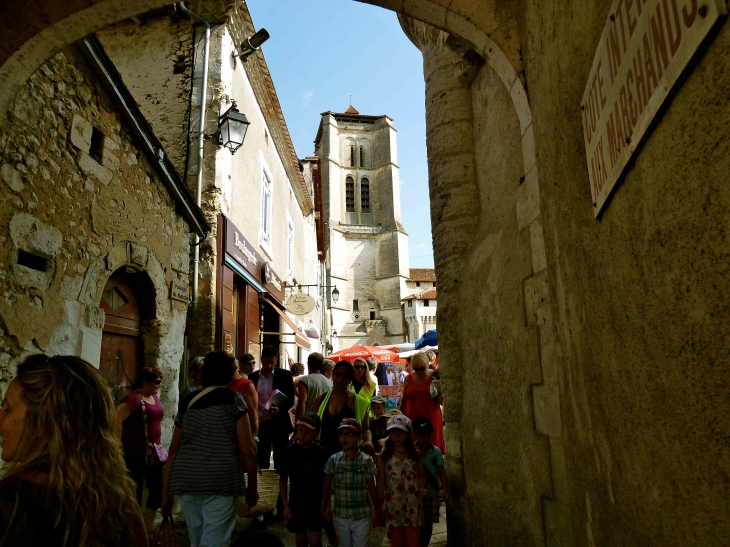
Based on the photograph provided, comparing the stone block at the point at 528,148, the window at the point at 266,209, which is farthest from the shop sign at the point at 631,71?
the window at the point at 266,209

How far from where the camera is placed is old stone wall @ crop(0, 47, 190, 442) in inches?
118

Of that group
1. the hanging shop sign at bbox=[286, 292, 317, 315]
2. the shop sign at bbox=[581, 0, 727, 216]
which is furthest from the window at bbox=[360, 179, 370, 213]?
the shop sign at bbox=[581, 0, 727, 216]

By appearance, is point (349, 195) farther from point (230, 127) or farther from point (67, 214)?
Answer: point (67, 214)

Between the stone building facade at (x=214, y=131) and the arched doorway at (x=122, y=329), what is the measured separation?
79.5 inches

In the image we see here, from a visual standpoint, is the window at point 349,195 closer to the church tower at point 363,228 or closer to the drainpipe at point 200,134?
the church tower at point 363,228

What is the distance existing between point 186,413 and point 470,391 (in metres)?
1.90

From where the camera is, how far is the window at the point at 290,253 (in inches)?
544

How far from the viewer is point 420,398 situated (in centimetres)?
467

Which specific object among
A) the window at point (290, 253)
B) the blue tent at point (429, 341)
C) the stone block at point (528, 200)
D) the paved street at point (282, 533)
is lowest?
the paved street at point (282, 533)

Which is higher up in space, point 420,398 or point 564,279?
point 564,279

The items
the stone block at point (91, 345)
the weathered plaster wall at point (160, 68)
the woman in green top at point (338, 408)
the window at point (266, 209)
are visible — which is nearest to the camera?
the stone block at point (91, 345)

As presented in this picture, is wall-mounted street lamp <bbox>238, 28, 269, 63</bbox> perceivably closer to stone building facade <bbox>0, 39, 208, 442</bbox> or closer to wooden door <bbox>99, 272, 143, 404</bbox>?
stone building facade <bbox>0, 39, 208, 442</bbox>

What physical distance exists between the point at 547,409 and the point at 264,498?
3961 mm

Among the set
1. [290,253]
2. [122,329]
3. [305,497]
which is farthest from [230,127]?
[290,253]
